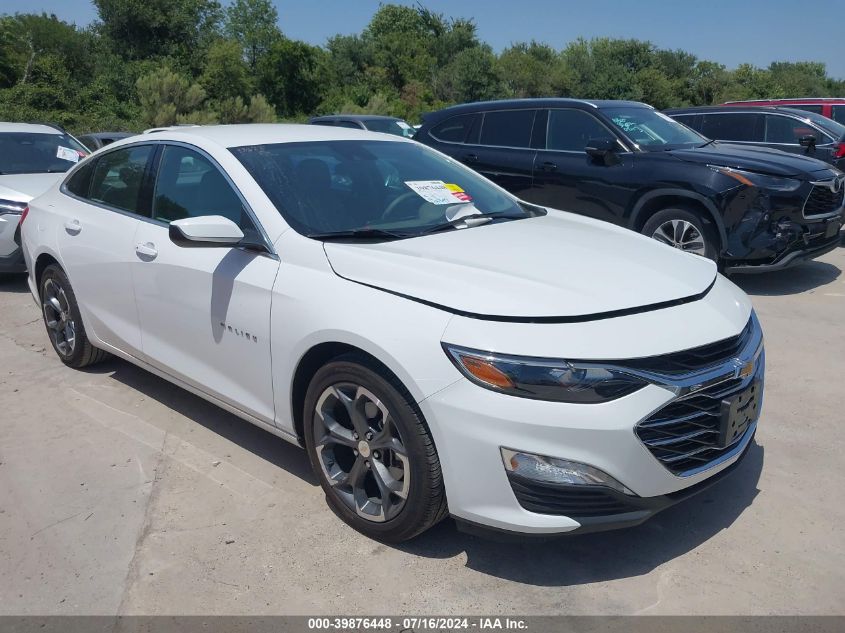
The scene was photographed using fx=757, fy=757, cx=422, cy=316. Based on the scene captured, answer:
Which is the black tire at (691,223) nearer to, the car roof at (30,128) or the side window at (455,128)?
the side window at (455,128)

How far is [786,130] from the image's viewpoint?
32.4 feet

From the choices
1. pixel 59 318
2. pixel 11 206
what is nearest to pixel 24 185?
pixel 11 206

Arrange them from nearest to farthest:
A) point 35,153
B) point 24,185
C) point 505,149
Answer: point 24,185 → point 505,149 → point 35,153

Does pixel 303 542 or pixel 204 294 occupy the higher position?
pixel 204 294

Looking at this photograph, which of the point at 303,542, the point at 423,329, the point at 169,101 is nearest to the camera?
the point at 423,329

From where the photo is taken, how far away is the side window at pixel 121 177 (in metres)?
4.29

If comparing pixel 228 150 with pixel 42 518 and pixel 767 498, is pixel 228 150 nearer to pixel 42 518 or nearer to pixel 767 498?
pixel 42 518

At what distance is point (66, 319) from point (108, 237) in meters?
1.00

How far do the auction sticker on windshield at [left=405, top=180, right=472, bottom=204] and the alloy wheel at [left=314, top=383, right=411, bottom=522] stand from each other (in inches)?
49.1

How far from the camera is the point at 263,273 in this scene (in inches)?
130

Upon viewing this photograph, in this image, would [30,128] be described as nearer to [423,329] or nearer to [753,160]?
[753,160]

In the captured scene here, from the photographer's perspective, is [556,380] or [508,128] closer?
[556,380]

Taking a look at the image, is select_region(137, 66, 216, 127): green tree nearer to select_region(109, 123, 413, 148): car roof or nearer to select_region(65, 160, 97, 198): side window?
select_region(65, 160, 97, 198): side window

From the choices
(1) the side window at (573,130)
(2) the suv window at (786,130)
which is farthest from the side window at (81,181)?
(2) the suv window at (786,130)
